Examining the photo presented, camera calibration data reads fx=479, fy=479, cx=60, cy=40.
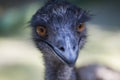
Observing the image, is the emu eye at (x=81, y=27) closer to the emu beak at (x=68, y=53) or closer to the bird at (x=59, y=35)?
the bird at (x=59, y=35)

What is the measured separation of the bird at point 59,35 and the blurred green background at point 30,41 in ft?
6.04

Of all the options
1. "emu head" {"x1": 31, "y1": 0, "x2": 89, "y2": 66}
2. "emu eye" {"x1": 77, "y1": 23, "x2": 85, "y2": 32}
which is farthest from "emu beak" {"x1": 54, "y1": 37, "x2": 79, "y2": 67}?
"emu eye" {"x1": 77, "y1": 23, "x2": 85, "y2": 32}

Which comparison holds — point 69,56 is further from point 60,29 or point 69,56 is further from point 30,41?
point 30,41

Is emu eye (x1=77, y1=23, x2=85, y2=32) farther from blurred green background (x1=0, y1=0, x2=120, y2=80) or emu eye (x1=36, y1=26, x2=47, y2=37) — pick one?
blurred green background (x1=0, y1=0, x2=120, y2=80)

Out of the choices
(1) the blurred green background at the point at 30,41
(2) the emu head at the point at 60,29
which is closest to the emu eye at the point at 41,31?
(2) the emu head at the point at 60,29

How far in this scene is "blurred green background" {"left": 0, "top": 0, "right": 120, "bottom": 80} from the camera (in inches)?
241

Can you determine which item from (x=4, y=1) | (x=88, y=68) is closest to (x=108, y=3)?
(x=4, y=1)

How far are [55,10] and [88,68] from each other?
172 centimetres

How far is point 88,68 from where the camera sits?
4656mm

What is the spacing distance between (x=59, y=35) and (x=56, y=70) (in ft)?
1.25

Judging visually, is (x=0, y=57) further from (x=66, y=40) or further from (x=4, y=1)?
(x=66, y=40)

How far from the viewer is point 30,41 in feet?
16.4

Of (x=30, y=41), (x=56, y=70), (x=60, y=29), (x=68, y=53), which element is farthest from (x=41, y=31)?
(x=30, y=41)

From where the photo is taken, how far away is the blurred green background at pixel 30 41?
6.13 metres
